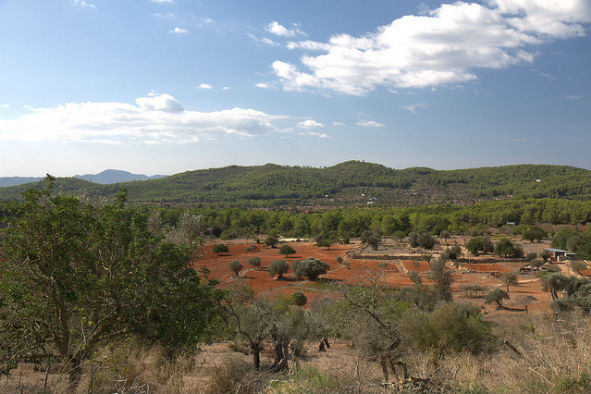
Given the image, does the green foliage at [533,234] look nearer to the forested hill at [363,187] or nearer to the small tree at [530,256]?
the small tree at [530,256]

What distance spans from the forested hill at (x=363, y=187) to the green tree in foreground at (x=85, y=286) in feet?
362

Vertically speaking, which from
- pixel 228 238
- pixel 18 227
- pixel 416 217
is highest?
pixel 18 227

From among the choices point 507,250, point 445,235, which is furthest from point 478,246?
point 445,235

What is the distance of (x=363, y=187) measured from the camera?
573 feet

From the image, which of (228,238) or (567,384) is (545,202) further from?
(567,384)

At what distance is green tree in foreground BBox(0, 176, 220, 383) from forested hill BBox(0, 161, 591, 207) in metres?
110

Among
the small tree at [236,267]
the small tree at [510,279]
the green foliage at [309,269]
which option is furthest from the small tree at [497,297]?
the small tree at [236,267]

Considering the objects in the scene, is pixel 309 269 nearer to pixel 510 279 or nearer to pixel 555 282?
pixel 510 279

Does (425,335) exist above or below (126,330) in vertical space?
below

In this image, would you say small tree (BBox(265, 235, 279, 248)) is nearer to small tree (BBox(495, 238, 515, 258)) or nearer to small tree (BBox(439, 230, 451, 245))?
small tree (BBox(439, 230, 451, 245))

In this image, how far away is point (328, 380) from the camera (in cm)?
476

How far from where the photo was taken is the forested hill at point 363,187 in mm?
127312

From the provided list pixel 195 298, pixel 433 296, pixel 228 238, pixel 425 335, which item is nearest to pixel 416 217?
pixel 228 238

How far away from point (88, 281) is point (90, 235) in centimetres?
108
